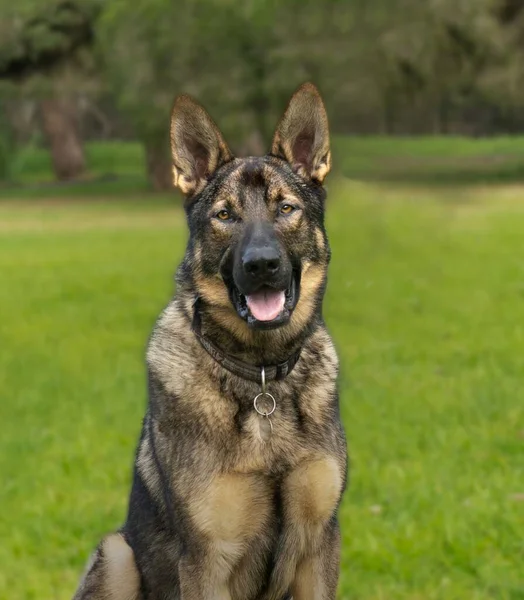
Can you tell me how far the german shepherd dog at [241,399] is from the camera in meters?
3.56

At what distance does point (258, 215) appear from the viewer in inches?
144

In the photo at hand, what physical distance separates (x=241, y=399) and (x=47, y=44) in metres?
19.2

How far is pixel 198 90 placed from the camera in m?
9.55

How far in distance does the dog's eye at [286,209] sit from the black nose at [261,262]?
10.3 inches

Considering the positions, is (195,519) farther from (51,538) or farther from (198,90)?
(198,90)

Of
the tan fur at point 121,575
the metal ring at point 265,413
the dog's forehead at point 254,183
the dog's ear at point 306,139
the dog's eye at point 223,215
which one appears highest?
the dog's ear at point 306,139

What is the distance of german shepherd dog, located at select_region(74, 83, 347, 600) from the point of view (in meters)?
3.56

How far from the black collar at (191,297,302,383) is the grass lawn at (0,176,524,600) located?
155cm

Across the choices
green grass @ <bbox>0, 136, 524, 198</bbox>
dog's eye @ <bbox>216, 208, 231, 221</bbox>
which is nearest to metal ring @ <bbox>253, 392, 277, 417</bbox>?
dog's eye @ <bbox>216, 208, 231, 221</bbox>

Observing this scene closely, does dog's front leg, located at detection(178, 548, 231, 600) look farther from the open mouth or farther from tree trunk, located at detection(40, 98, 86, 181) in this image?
tree trunk, located at detection(40, 98, 86, 181)

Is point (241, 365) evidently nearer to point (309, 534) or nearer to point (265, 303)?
point (265, 303)

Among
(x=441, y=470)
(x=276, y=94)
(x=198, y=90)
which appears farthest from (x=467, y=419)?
(x=198, y=90)

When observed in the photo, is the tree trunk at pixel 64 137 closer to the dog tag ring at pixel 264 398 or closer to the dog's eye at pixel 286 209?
the dog's eye at pixel 286 209

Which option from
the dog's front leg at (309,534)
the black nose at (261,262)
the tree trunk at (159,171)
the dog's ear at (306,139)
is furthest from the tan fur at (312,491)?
the tree trunk at (159,171)
